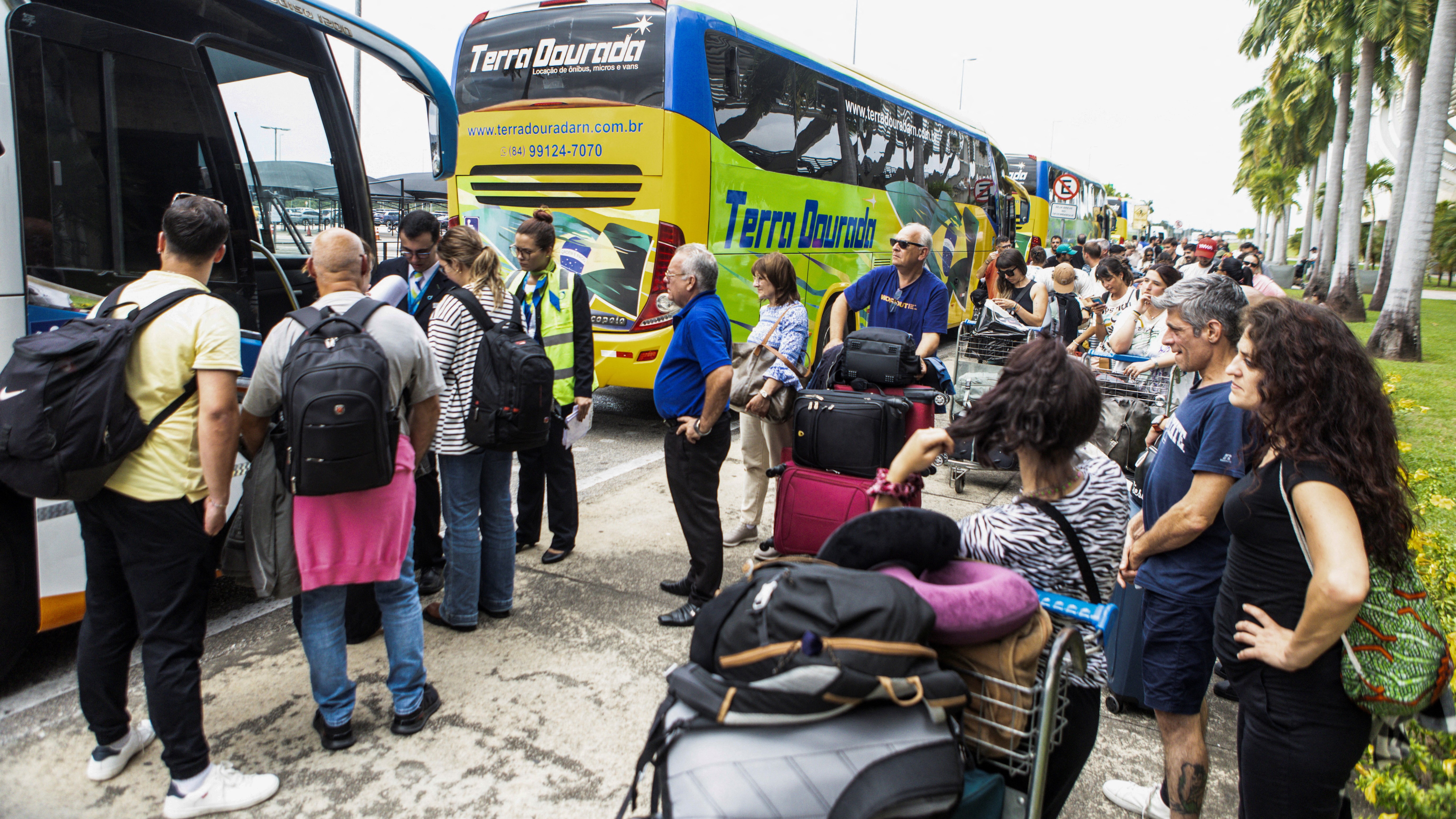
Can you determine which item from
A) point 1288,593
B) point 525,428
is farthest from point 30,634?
point 1288,593

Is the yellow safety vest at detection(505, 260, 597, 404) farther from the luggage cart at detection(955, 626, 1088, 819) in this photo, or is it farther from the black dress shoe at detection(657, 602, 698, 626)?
the luggage cart at detection(955, 626, 1088, 819)

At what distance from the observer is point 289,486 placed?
2893 millimetres

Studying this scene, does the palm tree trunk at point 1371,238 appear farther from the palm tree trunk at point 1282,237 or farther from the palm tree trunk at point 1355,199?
the palm tree trunk at point 1355,199

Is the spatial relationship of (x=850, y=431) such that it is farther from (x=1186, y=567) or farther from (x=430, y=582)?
(x=430, y=582)

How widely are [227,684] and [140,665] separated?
551 millimetres

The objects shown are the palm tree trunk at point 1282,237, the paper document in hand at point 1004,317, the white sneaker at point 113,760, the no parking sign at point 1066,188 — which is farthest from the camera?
the palm tree trunk at point 1282,237

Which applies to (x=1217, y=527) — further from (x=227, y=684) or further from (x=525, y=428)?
(x=227, y=684)

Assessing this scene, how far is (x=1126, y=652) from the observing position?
11.7ft

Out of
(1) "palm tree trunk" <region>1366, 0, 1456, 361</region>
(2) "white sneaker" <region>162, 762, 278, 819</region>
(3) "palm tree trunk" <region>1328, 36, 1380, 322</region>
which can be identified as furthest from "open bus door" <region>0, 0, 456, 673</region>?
(3) "palm tree trunk" <region>1328, 36, 1380, 322</region>

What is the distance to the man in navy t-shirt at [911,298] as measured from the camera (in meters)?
5.26

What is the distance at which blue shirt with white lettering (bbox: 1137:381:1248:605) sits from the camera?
2.46 m

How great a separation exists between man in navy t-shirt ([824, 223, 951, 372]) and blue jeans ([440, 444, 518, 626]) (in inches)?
84.3

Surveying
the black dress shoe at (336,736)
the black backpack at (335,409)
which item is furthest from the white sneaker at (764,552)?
the black backpack at (335,409)

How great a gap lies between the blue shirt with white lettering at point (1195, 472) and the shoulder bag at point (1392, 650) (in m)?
0.45
